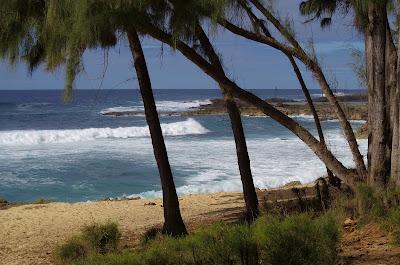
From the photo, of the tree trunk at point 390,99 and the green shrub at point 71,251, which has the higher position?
the tree trunk at point 390,99

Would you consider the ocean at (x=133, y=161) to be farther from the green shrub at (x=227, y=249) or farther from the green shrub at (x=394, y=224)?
the green shrub at (x=227, y=249)

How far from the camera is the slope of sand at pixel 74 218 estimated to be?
9266 millimetres

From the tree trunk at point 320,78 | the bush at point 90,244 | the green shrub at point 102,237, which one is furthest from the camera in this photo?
the green shrub at point 102,237

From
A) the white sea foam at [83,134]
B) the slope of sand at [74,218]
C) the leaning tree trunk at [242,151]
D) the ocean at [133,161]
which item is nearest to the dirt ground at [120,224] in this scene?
the slope of sand at [74,218]

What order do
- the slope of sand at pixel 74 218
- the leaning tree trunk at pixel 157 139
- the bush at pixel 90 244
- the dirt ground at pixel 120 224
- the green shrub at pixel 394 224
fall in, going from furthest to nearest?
the slope of sand at pixel 74 218 → the leaning tree trunk at pixel 157 139 → the bush at pixel 90 244 → the dirt ground at pixel 120 224 → the green shrub at pixel 394 224

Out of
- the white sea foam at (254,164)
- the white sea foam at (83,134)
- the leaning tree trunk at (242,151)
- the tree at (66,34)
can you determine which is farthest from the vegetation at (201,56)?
the white sea foam at (83,134)

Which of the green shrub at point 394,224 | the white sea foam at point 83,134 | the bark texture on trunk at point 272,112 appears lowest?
the green shrub at point 394,224

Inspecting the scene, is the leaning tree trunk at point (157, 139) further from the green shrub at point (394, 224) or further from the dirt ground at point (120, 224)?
the green shrub at point (394, 224)

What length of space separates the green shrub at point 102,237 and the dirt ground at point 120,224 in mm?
855

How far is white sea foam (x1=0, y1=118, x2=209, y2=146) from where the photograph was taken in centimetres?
3353

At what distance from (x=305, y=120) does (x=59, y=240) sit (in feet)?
132

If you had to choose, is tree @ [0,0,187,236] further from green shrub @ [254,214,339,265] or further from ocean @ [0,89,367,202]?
green shrub @ [254,214,339,265]

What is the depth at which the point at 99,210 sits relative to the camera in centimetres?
1333

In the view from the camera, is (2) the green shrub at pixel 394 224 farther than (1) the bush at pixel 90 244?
No
